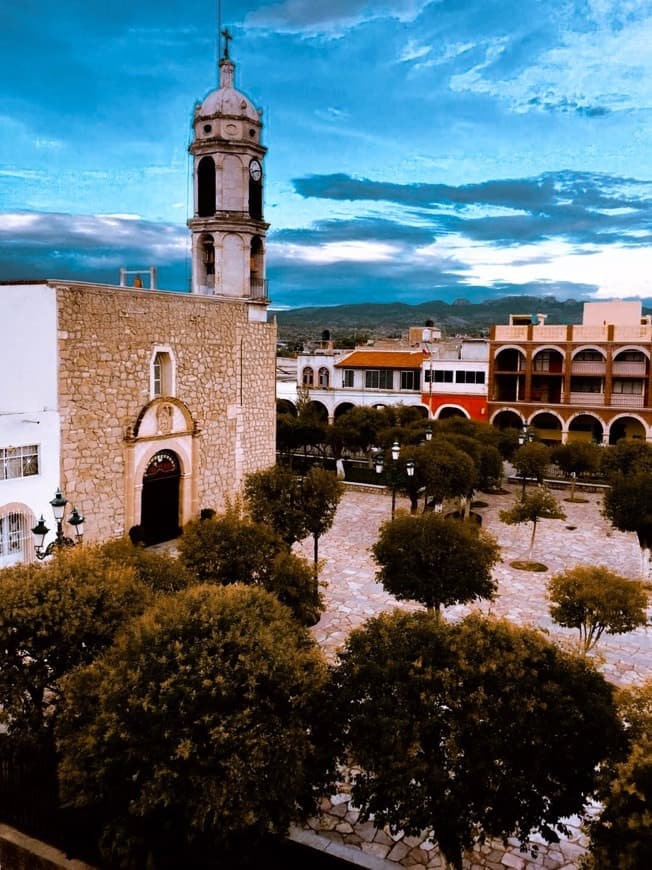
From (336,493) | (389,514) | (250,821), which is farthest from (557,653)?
(389,514)

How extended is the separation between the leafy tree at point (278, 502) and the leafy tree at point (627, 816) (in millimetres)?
10136

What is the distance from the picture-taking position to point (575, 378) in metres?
45.7

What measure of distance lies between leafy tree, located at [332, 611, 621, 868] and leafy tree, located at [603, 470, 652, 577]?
12.4 meters

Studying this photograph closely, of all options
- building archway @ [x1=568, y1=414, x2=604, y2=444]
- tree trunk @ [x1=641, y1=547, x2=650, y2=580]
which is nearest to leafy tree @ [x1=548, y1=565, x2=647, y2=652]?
tree trunk @ [x1=641, y1=547, x2=650, y2=580]

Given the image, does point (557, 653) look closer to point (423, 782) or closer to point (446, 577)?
point (423, 782)

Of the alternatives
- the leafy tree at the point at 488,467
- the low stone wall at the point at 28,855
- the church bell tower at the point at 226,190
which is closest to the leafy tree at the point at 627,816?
the low stone wall at the point at 28,855

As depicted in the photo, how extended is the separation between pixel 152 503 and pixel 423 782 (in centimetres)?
1627

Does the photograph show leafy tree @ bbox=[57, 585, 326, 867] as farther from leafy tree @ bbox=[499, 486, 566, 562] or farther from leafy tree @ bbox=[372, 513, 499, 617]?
leafy tree @ bbox=[499, 486, 566, 562]

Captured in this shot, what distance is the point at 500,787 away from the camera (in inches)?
277

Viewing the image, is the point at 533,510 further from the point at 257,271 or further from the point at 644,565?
the point at 257,271

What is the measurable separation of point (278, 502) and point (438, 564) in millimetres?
4305

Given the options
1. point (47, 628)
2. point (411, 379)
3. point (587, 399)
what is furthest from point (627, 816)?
point (411, 379)

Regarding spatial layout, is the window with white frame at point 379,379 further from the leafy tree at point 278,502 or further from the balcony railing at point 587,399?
the leafy tree at point 278,502

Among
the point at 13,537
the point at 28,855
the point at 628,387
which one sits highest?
the point at 628,387
